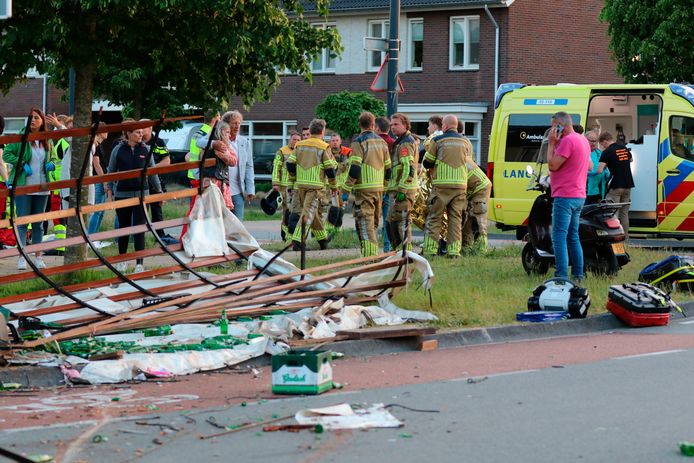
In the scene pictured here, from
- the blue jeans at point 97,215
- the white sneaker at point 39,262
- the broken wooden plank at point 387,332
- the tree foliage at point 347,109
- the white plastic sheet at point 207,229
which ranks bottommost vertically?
the white sneaker at point 39,262

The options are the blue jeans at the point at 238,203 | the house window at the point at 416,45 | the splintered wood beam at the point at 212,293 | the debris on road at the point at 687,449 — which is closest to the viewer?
the debris on road at the point at 687,449

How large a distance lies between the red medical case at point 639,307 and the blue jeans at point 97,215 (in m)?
8.55

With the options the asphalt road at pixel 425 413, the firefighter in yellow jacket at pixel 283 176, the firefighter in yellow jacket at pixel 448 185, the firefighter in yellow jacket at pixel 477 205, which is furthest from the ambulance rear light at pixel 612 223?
the firefighter in yellow jacket at pixel 283 176

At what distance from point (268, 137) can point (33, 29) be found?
3188 centimetres

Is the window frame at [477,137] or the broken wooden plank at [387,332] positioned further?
the window frame at [477,137]

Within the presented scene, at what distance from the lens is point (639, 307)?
12.2 meters

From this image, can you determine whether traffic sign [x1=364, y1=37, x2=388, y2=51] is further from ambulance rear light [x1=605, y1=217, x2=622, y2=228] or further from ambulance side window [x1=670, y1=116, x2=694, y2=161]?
ambulance side window [x1=670, y1=116, x2=694, y2=161]

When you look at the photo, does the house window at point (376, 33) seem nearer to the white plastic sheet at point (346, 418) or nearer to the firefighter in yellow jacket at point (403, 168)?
the firefighter in yellow jacket at point (403, 168)

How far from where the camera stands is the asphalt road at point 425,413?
683 centimetres

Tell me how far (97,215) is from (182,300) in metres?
8.01

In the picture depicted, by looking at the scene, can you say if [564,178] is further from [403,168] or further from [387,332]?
[387,332]

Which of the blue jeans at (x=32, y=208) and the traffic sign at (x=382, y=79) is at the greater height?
the traffic sign at (x=382, y=79)

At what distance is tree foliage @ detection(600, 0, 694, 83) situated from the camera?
34.0m

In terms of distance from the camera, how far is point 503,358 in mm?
10320
